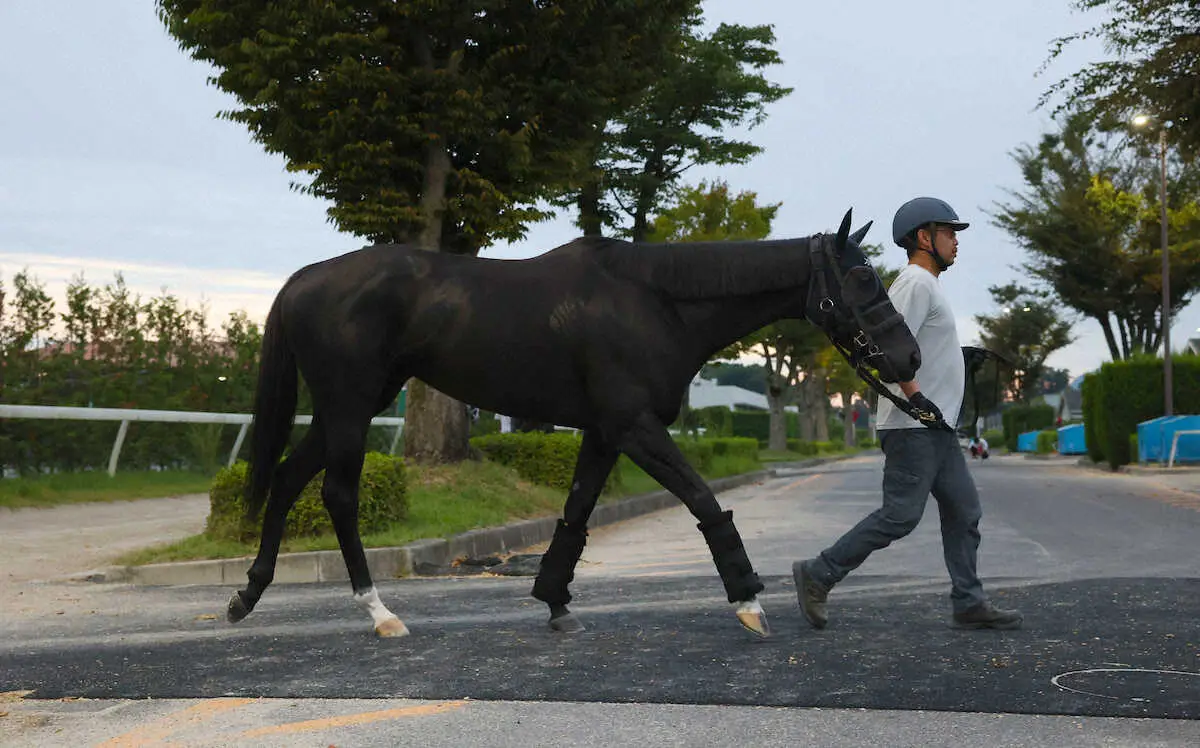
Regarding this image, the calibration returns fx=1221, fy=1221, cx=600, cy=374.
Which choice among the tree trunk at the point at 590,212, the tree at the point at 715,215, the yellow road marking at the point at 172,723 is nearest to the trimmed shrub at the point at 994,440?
the tree at the point at 715,215

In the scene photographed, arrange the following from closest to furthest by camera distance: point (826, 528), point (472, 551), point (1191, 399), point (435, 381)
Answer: point (435, 381) < point (472, 551) < point (826, 528) < point (1191, 399)

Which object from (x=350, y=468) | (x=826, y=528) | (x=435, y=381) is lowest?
(x=826, y=528)

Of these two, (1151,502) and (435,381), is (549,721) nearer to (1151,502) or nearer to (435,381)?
(435,381)

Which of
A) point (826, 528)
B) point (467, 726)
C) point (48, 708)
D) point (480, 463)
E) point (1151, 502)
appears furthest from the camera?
point (1151, 502)

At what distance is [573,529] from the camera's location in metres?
5.73

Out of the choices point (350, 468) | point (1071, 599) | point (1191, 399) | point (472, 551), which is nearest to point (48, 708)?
point (350, 468)

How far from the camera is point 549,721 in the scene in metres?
3.79

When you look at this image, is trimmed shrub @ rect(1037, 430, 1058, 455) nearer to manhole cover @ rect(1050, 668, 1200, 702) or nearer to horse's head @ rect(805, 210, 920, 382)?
horse's head @ rect(805, 210, 920, 382)

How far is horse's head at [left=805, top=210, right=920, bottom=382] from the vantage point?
17.1 ft

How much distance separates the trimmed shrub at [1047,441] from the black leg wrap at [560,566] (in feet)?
163

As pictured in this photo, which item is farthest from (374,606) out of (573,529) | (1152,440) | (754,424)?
(754,424)

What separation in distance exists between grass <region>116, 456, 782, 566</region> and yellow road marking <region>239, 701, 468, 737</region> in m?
4.95

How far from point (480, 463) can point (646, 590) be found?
24.5ft

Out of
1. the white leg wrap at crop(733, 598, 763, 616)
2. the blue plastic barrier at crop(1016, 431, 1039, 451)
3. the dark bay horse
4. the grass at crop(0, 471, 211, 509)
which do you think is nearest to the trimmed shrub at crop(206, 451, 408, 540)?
the dark bay horse
